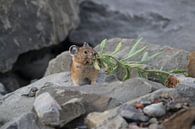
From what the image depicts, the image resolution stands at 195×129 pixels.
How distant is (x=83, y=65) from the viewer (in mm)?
5035

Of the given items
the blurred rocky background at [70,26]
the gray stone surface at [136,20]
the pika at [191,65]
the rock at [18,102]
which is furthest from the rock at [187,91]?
the gray stone surface at [136,20]

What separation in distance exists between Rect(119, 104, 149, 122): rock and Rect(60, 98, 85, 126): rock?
31cm

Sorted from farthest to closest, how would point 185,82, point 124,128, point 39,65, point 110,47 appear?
1. point 39,65
2. point 110,47
3. point 185,82
4. point 124,128

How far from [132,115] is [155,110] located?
0.15 meters

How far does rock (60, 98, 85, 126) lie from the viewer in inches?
159

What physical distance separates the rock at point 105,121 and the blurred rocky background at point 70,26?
5331 mm

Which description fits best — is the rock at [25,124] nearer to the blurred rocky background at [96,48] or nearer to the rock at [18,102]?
the blurred rocky background at [96,48]

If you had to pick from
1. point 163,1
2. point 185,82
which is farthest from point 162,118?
point 163,1

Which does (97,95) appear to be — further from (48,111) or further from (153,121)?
(153,121)

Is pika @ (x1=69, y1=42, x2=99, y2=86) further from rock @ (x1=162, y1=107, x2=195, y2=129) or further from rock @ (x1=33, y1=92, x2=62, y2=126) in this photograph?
rock @ (x1=162, y1=107, x2=195, y2=129)

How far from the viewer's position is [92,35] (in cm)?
1112

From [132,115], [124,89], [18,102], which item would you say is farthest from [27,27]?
[132,115]

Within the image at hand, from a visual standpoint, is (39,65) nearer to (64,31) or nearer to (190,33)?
(64,31)

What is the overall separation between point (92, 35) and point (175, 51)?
504cm
